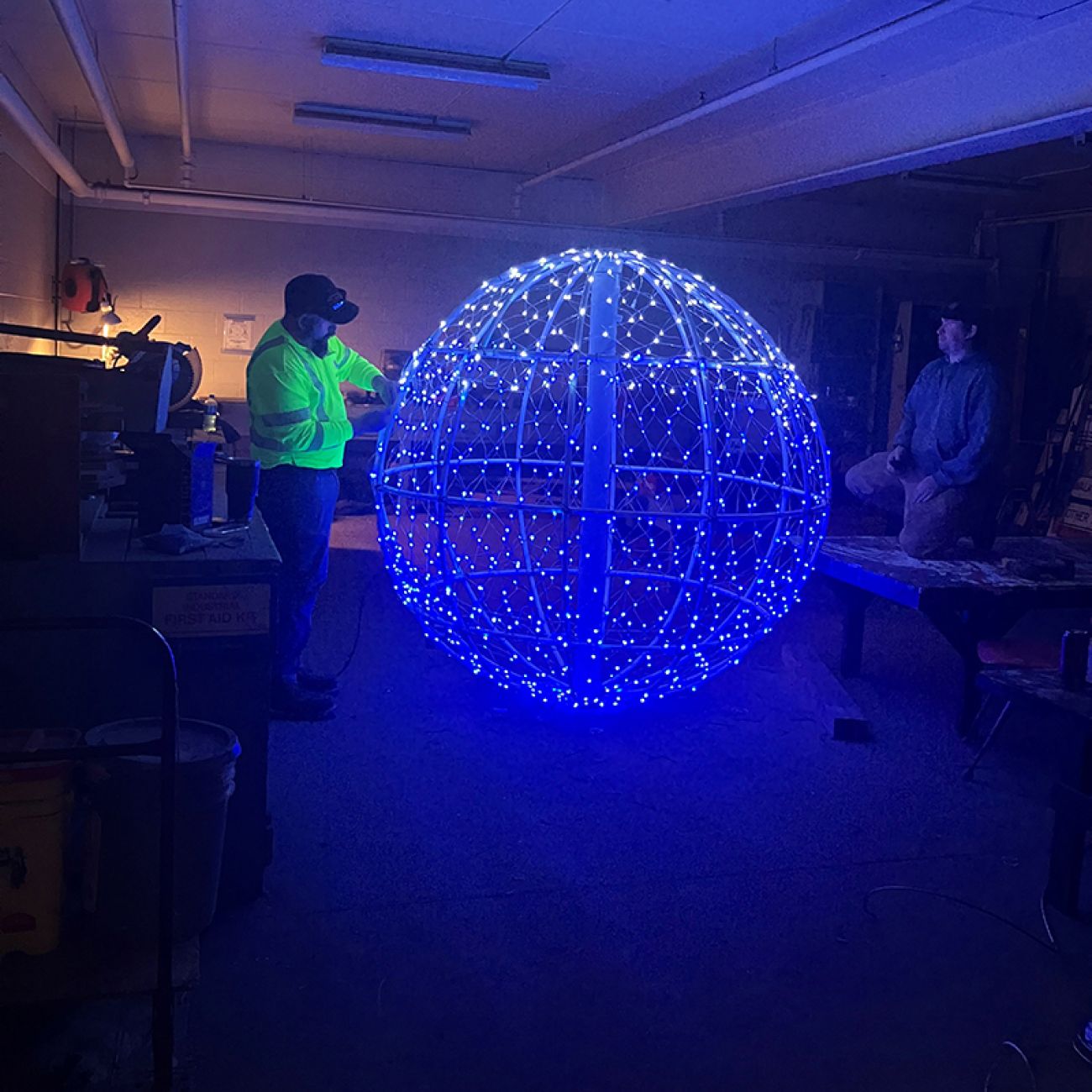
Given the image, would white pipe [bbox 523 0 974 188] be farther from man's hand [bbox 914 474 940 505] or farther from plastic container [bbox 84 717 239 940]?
plastic container [bbox 84 717 239 940]

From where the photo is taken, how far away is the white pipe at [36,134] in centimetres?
541

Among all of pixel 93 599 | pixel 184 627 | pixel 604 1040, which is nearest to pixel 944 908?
pixel 604 1040

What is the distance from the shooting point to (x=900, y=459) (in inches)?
235

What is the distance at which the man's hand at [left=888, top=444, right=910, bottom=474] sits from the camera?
5.96m

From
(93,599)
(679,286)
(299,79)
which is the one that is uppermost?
(299,79)

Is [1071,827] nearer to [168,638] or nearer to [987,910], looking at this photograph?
[987,910]

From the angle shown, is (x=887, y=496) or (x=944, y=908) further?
(x=887, y=496)

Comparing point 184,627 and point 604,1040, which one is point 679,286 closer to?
point 184,627

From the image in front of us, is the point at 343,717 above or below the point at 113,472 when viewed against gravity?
below

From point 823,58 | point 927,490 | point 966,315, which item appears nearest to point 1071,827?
point 927,490

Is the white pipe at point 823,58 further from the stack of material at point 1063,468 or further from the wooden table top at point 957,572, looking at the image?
the stack of material at point 1063,468

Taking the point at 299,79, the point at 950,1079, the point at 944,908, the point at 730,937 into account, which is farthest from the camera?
the point at 299,79

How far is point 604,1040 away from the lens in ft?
8.33

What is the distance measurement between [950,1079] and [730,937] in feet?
2.26
